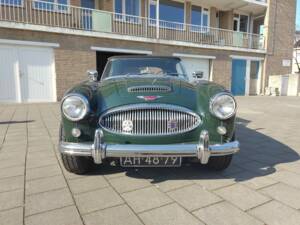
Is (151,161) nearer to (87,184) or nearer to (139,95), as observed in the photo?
(139,95)

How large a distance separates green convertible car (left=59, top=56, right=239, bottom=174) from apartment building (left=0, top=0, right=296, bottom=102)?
863cm

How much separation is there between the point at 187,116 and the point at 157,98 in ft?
1.23

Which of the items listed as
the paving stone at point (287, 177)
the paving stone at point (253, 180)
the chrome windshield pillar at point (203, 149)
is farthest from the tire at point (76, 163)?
the paving stone at point (287, 177)

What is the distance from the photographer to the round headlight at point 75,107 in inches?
100.0

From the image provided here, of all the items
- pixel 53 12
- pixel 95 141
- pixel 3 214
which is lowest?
pixel 3 214

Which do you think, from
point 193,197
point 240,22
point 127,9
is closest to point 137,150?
point 193,197

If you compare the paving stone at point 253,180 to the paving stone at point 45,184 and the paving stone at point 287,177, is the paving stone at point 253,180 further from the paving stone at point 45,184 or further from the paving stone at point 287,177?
the paving stone at point 45,184

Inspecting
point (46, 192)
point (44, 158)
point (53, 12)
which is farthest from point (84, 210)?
point (53, 12)

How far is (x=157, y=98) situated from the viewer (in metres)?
2.68

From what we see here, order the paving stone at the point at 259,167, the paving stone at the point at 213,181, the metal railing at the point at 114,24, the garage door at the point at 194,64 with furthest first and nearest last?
the garage door at the point at 194,64 → the metal railing at the point at 114,24 → the paving stone at the point at 259,167 → the paving stone at the point at 213,181

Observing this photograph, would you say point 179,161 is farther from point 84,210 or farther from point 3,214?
point 3,214

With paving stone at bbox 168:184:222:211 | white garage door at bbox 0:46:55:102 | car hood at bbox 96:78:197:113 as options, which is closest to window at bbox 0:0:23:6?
white garage door at bbox 0:46:55:102

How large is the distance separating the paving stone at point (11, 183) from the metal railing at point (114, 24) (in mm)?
8931

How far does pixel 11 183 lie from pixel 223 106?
254 centimetres
